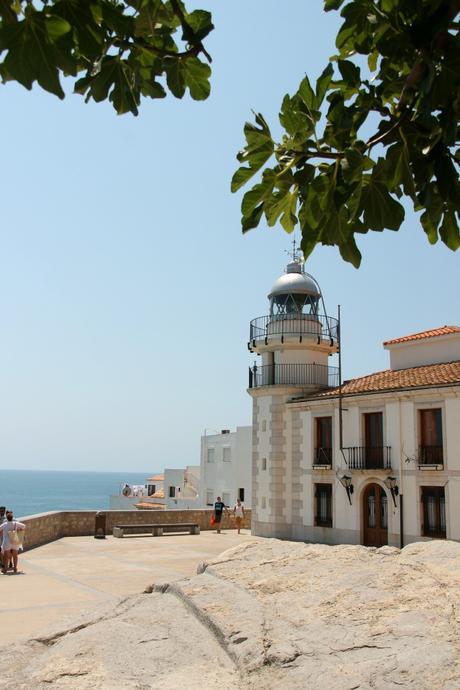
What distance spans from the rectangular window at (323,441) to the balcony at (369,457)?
1.10m

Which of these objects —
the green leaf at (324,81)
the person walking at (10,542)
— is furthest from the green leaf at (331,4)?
the person walking at (10,542)

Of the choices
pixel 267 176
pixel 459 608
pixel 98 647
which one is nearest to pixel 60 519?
pixel 98 647

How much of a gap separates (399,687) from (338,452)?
19.5m

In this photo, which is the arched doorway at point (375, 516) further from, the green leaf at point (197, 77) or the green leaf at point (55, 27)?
the green leaf at point (55, 27)

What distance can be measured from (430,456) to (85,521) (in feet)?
40.4

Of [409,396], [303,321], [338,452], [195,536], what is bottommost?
[195,536]

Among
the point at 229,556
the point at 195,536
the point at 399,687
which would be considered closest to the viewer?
the point at 399,687

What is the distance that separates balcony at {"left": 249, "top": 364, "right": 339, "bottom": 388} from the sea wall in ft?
20.1

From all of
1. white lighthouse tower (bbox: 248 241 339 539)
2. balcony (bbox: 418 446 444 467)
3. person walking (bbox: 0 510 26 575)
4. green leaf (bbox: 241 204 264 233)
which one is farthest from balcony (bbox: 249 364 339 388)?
A: green leaf (bbox: 241 204 264 233)

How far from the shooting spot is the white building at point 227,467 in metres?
43.7

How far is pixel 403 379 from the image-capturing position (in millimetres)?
23328

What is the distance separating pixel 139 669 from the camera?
19.5 ft

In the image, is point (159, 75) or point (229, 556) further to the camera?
point (229, 556)

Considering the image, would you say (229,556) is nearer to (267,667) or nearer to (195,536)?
(267,667)
